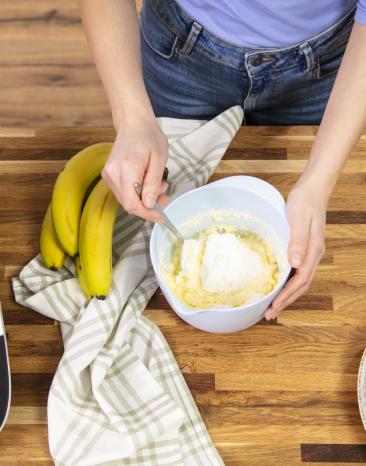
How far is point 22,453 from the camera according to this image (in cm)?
89

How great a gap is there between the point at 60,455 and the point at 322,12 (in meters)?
0.77

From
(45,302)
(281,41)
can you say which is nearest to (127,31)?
(281,41)

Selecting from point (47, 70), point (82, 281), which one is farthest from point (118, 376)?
point (47, 70)

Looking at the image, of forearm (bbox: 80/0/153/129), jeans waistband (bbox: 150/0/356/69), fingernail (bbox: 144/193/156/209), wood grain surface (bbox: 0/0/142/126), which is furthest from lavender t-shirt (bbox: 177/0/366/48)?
wood grain surface (bbox: 0/0/142/126)

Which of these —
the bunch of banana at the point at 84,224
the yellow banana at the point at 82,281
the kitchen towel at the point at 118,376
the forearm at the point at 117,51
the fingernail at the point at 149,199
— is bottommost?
the kitchen towel at the point at 118,376

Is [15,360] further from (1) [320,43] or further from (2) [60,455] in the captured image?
(1) [320,43]

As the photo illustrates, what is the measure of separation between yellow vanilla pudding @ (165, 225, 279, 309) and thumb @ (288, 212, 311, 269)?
0.19ft

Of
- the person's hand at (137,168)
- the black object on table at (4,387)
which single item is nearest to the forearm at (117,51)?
the person's hand at (137,168)

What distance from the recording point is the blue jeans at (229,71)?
1109 mm

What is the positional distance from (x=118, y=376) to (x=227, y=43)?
57 centimetres

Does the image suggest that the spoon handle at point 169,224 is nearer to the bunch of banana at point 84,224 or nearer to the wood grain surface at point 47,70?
the bunch of banana at point 84,224

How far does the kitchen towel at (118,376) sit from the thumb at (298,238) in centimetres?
23

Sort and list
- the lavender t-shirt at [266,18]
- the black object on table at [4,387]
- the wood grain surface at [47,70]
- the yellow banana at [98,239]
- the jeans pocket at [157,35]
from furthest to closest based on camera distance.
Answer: the wood grain surface at [47,70] < the jeans pocket at [157,35] < the lavender t-shirt at [266,18] < the yellow banana at [98,239] < the black object on table at [4,387]

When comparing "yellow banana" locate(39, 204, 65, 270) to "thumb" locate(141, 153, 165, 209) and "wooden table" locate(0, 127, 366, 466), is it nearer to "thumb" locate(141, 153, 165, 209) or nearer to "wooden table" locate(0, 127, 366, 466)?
"wooden table" locate(0, 127, 366, 466)
